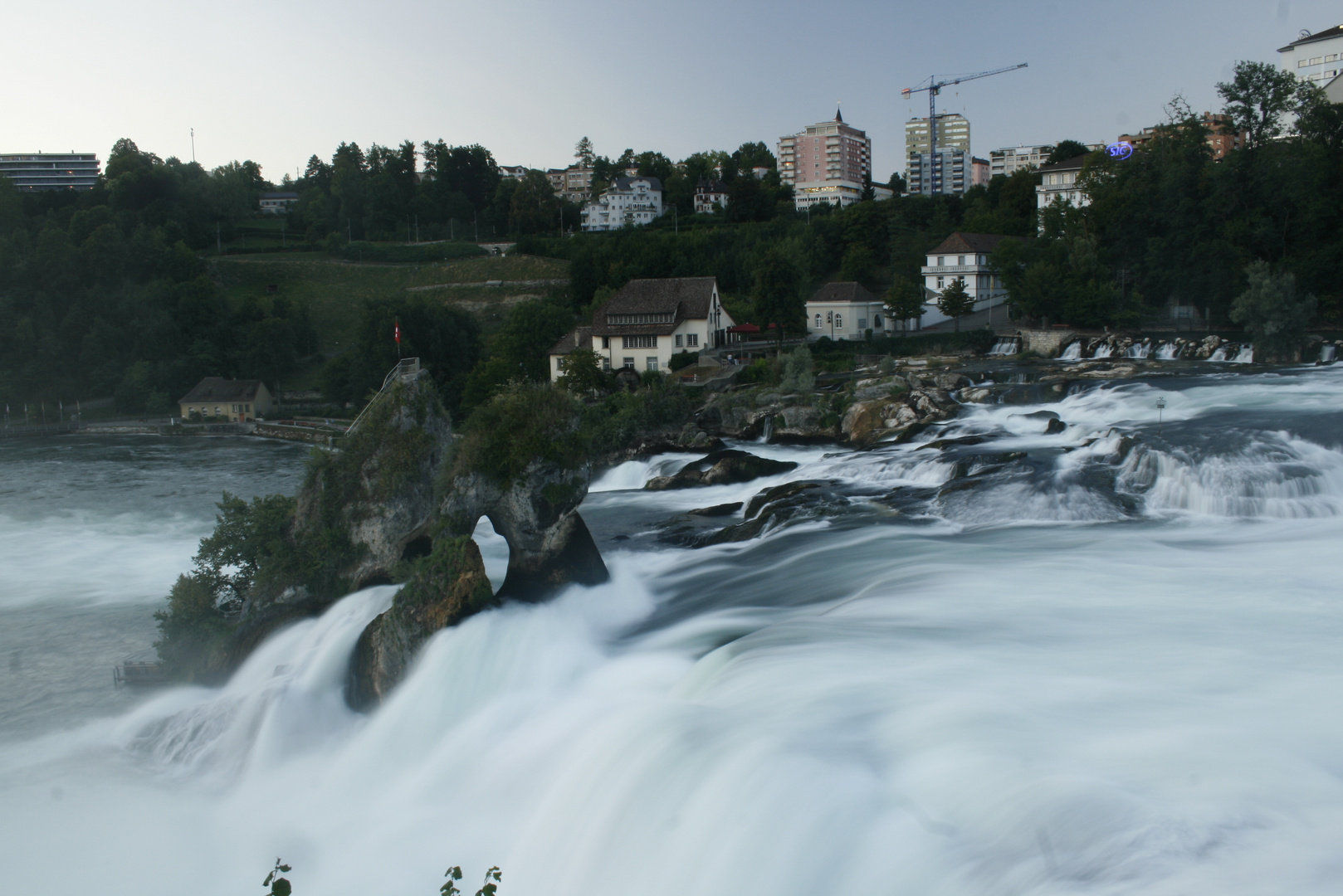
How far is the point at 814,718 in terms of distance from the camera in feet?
36.6

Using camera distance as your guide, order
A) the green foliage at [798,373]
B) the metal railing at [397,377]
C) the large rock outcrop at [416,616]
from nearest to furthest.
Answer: the large rock outcrop at [416,616]
the metal railing at [397,377]
the green foliage at [798,373]

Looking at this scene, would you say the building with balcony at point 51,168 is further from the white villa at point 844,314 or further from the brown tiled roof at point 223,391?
the white villa at point 844,314

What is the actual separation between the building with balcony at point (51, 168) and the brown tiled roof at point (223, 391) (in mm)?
150100

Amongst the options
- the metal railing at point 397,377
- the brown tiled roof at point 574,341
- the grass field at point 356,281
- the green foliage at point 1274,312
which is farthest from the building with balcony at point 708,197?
the metal railing at point 397,377

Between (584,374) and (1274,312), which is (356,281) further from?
(1274,312)

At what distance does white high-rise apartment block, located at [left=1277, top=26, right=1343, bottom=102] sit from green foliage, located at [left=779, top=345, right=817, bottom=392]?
64.8m

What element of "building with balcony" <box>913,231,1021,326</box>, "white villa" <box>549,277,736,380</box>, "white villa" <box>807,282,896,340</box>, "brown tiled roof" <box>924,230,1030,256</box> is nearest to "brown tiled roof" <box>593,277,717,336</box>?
"white villa" <box>549,277,736,380</box>

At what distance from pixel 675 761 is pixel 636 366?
44325 millimetres

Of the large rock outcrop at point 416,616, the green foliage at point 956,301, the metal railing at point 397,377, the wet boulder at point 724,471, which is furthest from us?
the green foliage at point 956,301

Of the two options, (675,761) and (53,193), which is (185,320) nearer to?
(53,193)

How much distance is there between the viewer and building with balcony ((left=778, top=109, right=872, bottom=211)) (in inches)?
6929

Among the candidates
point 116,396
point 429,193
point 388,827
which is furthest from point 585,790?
point 429,193

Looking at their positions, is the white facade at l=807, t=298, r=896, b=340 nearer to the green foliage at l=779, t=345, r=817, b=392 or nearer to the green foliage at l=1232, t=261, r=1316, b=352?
the green foliage at l=779, t=345, r=817, b=392

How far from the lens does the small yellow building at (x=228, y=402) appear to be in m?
62.4
